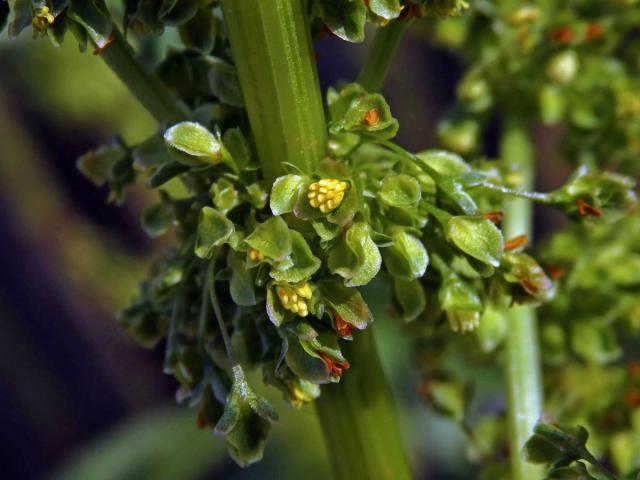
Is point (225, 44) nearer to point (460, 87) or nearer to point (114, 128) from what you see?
point (460, 87)

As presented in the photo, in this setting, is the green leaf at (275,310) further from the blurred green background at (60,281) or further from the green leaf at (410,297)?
the blurred green background at (60,281)

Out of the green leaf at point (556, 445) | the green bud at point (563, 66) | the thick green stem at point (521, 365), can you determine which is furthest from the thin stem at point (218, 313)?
the green bud at point (563, 66)

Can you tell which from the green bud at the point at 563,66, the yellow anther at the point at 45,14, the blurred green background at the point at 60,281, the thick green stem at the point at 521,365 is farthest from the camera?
the blurred green background at the point at 60,281

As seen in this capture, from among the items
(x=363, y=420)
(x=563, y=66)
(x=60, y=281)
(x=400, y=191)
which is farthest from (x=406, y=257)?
(x=60, y=281)

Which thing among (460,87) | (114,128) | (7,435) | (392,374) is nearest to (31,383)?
(7,435)

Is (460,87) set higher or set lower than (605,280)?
higher

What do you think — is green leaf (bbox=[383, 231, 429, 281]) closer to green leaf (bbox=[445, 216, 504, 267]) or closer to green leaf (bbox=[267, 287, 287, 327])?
green leaf (bbox=[445, 216, 504, 267])

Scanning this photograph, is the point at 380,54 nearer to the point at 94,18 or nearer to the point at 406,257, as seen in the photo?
the point at 406,257
